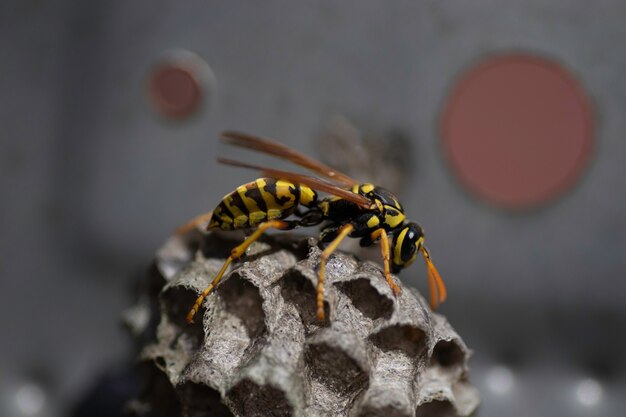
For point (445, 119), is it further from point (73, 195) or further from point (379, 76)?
point (73, 195)

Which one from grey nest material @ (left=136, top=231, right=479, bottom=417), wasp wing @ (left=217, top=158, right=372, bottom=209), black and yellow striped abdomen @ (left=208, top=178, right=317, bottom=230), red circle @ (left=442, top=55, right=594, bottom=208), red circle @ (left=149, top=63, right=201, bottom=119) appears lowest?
grey nest material @ (left=136, top=231, right=479, bottom=417)

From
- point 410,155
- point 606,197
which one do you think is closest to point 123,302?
point 410,155

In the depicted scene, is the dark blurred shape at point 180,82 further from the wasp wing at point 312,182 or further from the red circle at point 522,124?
the wasp wing at point 312,182

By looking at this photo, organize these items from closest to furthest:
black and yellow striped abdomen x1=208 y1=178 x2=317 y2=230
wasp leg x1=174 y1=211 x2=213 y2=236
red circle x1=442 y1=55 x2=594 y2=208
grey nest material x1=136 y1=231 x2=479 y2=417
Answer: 1. grey nest material x1=136 y1=231 x2=479 y2=417
2. black and yellow striped abdomen x1=208 y1=178 x2=317 y2=230
3. wasp leg x1=174 y1=211 x2=213 y2=236
4. red circle x1=442 y1=55 x2=594 y2=208

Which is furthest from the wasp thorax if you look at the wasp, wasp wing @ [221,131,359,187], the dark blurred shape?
the dark blurred shape

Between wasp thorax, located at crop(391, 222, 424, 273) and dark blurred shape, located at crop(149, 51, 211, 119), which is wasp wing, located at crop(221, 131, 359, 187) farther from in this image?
dark blurred shape, located at crop(149, 51, 211, 119)

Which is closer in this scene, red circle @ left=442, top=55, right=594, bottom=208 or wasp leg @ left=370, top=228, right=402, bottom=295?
wasp leg @ left=370, top=228, right=402, bottom=295

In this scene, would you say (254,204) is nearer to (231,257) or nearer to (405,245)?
(231,257)
